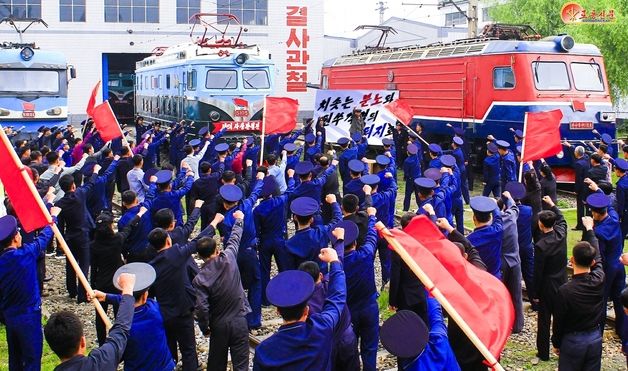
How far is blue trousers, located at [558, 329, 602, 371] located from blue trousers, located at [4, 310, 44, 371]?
4267mm

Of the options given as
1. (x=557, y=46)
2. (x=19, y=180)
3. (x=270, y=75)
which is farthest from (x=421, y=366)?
(x=270, y=75)

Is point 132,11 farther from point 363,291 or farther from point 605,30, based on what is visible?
point 363,291

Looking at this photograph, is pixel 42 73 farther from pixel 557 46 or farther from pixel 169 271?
pixel 169 271

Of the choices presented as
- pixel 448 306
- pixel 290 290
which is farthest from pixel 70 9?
pixel 448 306

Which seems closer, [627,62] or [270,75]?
[270,75]

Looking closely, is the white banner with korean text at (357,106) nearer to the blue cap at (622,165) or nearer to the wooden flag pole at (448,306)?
the blue cap at (622,165)

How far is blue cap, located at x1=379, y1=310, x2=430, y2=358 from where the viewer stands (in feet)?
13.2

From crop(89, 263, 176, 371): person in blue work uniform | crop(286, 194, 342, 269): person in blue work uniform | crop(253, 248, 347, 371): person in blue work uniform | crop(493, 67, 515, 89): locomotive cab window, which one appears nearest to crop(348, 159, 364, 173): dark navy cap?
crop(286, 194, 342, 269): person in blue work uniform

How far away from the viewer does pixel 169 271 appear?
20.2 feet

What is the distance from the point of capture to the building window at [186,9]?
115 ft

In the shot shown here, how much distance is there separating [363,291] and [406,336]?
2.07 meters

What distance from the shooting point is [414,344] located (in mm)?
4023

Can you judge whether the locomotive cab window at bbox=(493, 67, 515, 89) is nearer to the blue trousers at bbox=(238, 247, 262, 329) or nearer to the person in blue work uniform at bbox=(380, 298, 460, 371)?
the blue trousers at bbox=(238, 247, 262, 329)

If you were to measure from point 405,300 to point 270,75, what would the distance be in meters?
14.0
